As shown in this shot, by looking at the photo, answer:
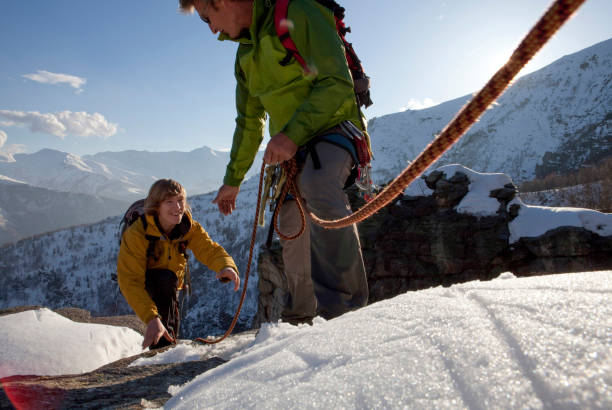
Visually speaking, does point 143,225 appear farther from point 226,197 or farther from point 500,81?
point 500,81

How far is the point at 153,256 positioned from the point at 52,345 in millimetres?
1160

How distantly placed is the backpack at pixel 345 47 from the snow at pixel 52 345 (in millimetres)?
3247

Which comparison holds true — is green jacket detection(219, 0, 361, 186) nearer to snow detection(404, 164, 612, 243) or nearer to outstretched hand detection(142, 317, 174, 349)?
outstretched hand detection(142, 317, 174, 349)

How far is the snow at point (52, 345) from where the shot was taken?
2.82 meters

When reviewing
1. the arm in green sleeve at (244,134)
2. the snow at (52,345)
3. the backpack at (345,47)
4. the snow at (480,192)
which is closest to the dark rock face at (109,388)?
the snow at (52,345)

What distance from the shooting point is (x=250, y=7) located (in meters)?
2.59

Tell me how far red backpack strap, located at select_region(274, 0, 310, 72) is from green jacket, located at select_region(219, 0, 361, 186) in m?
0.03

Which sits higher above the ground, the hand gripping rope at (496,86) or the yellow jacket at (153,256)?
the hand gripping rope at (496,86)

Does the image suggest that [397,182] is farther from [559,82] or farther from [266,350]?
[559,82]

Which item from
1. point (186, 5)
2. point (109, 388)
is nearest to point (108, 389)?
point (109, 388)

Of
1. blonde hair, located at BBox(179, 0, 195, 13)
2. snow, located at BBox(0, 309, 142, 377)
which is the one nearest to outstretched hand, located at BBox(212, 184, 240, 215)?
blonde hair, located at BBox(179, 0, 195, 13)

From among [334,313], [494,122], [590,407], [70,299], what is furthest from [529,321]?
[70,299]

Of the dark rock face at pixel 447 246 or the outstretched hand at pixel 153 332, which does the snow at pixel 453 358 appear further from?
the dark rock face at pixel 447 246

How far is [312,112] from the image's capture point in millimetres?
2160
